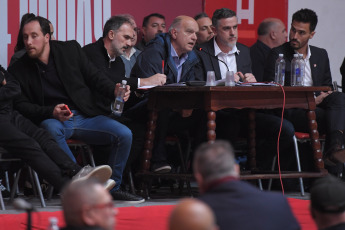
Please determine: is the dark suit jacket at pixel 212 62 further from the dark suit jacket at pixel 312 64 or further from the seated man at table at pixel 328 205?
the seated man at table at pixel 328 205

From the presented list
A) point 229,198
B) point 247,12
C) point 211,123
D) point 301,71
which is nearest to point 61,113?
point 211,123

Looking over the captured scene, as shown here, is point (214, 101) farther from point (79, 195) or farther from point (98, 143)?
point (79, 195)

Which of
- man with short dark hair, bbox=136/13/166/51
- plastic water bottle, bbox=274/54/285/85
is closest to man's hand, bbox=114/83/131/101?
plastic water bottle, bbox=274/54/285/85

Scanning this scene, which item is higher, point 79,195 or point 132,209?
point 79,195

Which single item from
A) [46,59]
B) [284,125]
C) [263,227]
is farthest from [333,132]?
[263,227]

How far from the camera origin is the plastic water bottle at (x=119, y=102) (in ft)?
17.4

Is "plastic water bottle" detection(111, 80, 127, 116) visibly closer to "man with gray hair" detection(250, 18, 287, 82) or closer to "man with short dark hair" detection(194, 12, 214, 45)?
"man with short dark hair" detection(194, 12, 214, 45)

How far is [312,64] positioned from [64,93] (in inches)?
87.5

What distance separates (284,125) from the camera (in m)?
5.86

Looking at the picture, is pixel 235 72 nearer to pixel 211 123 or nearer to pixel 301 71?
pixel 301 71

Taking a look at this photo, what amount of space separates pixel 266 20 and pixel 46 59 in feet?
9.91

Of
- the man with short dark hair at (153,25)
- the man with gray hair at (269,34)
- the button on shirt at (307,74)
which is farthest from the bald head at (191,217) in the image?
the man with gray hair at (269,34)

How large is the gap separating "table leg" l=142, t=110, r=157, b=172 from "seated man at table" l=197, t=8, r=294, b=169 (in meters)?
0.64

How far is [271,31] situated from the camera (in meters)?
7.51
